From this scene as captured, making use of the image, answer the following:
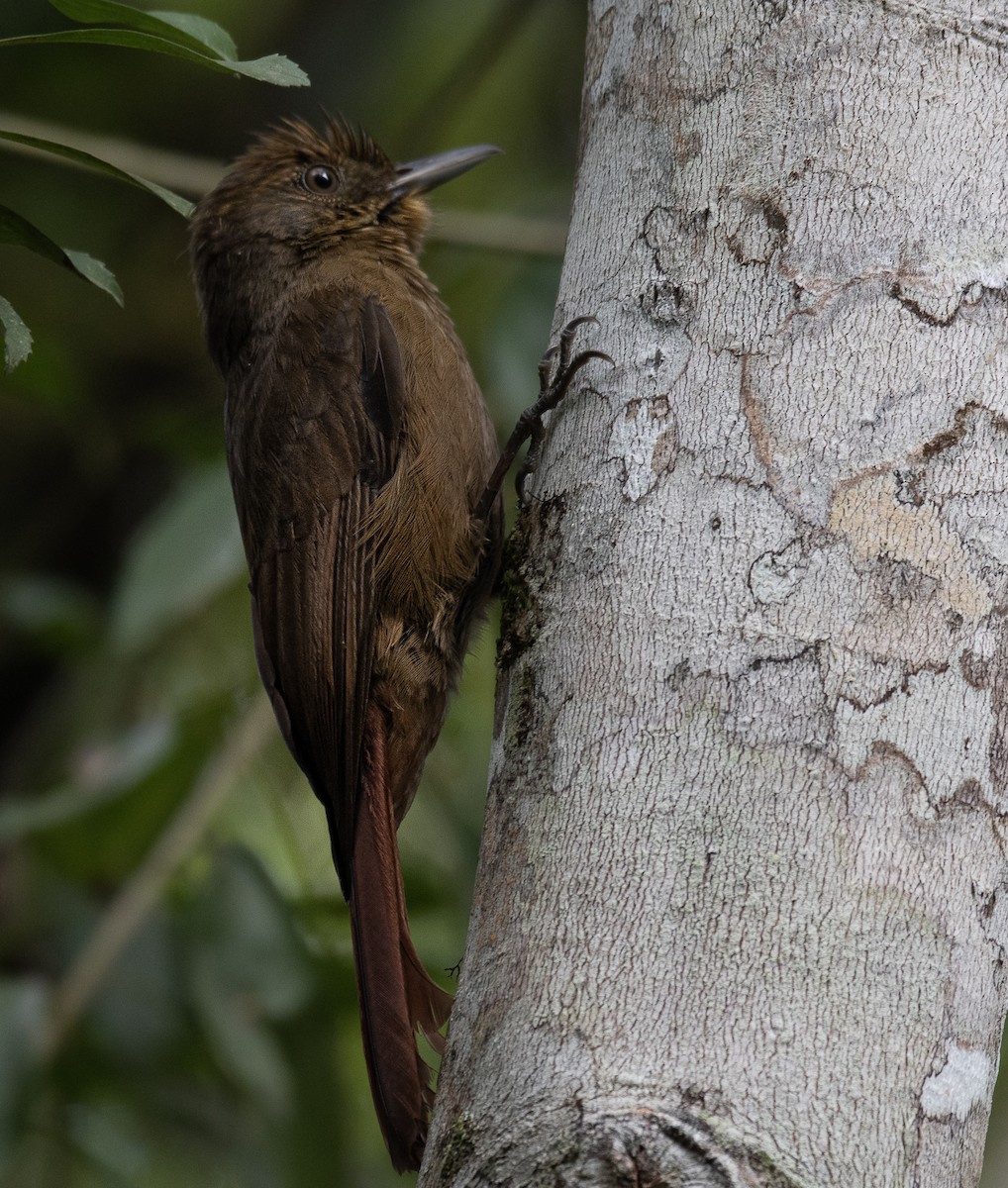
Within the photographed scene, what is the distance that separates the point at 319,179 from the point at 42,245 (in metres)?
1.71

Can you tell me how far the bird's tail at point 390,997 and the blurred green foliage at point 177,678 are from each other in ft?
3.49

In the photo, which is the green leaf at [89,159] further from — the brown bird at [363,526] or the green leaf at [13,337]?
the brown bird at [363,526]

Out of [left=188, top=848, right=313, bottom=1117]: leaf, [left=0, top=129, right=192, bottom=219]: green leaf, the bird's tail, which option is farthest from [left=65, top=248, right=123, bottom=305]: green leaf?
[left=188, top=848, right=313, bottom=1117]: leaf

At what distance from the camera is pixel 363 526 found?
2846mm

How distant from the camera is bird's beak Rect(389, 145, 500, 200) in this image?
360cm

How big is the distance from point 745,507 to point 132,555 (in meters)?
2.31

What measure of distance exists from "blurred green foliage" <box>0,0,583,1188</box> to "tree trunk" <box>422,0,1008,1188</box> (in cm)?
157

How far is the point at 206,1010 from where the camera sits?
3.48 metres

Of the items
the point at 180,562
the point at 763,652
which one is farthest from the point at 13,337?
the point at 180,562

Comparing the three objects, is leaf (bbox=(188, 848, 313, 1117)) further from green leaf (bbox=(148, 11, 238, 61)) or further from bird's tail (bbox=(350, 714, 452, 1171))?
green leaf (bbox=(148, 11, 238, 61))

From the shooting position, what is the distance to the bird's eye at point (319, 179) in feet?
11.7

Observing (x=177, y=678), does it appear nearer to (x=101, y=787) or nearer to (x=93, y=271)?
(x=101, y=787)

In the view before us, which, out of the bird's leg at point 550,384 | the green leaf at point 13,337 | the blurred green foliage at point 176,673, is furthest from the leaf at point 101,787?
the green leaf at point 13,337

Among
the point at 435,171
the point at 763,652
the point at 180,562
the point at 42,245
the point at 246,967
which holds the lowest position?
the point at 246,967
